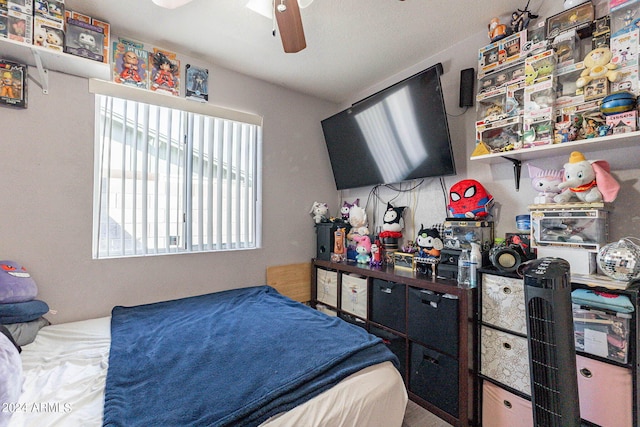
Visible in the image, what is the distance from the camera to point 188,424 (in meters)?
0.89

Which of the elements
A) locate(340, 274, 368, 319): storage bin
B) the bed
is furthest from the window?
locate(340, 274, 368, 319): storage bin

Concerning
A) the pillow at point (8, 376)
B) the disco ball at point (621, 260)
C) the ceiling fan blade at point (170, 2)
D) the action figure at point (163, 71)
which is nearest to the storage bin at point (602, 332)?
the disco ball at point (621, 260)

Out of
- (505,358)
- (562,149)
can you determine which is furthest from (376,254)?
(562,149)

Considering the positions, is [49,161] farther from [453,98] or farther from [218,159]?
[453,98]

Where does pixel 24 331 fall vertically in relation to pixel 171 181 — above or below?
below

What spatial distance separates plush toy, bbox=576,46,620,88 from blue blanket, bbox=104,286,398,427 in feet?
5.46

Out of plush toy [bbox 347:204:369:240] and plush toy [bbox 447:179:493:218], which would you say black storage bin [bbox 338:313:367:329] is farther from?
plush toy [bbox 447:179:493:218]

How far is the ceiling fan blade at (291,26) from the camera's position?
1.24 metres

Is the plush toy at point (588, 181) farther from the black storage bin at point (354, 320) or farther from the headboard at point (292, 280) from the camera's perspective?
the headboard at point (292, 280)

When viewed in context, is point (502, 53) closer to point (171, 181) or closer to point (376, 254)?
point (376, 254)

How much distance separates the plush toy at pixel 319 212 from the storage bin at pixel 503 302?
1580 millimetres

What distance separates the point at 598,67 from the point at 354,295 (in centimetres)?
201

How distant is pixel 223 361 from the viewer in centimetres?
125

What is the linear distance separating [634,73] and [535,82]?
1.24 ft
